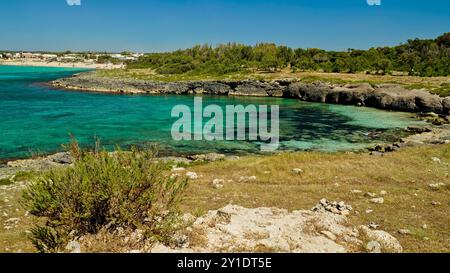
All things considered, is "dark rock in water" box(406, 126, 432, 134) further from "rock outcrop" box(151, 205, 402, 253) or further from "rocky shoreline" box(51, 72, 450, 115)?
"rock outcrop" box(151, 205, 402, 253)

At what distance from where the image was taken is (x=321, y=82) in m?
67.3

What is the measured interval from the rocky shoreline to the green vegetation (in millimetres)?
14671

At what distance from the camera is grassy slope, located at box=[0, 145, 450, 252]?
442 inches

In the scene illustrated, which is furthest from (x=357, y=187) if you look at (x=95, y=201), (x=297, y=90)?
(x=297, y=90)

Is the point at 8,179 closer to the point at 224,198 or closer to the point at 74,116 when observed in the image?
the point at 224,198

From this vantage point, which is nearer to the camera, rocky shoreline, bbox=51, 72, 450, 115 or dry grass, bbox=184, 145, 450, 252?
dry grass, bbox=184, 145, 450, 252

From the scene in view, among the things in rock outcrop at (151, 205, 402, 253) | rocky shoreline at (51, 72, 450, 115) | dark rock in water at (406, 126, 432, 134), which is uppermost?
rocky shoreline at (51, 72, 450, 115)

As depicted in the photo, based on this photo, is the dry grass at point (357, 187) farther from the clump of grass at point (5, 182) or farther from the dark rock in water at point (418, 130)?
the dark rock in water at point (418, 130)

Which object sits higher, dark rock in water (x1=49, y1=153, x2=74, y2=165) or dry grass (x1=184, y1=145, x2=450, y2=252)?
dry grass (x1=184, y1=145, x2=450, y2=252)

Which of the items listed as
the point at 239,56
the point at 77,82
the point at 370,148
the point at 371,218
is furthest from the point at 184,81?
the point at 371,218

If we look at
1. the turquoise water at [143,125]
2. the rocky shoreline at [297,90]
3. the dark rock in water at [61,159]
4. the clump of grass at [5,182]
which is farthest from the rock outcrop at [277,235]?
the rocky shoreline at [297,90]

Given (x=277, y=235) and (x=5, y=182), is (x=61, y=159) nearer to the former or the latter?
(x=5, y=182)

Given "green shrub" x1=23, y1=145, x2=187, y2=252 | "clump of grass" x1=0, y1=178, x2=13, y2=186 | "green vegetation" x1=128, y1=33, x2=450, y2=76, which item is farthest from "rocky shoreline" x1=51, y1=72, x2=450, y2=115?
"green shrub" x1=23, y1=145, x2=187, y2=252

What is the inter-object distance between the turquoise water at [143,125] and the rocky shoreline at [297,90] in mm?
3273
